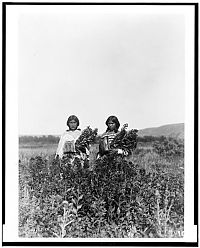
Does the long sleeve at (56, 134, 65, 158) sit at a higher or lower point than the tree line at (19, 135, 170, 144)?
lower

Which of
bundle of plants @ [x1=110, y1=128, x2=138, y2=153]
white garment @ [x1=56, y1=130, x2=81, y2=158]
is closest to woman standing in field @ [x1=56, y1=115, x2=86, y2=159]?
white garment @ [x1=56, y1=130, x2=81, y2=158]

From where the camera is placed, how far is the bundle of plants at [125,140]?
3.64ft

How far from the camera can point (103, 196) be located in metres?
1.11

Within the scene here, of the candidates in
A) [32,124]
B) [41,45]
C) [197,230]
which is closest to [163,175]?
[197,230]

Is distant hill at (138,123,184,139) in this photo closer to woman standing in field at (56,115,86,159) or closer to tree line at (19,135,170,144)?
tree line at (19,135,170,144)

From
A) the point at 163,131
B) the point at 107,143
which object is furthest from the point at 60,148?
the point at 163,131

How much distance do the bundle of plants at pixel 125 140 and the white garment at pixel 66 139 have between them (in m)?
0.11

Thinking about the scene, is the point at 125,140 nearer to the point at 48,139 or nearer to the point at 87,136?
the point at 87,136

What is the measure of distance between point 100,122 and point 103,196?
228 millimetres

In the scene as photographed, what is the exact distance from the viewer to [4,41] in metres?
1.12

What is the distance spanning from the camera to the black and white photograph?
1109 mm

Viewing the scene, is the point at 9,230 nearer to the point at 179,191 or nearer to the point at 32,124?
the point at 32,124

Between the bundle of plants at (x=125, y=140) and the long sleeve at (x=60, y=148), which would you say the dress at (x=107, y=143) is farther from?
the long sleeve at (x=60, y=148)

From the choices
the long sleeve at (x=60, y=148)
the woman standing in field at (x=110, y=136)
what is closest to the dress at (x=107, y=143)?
the woman standing in field at (x=110, y=136)
